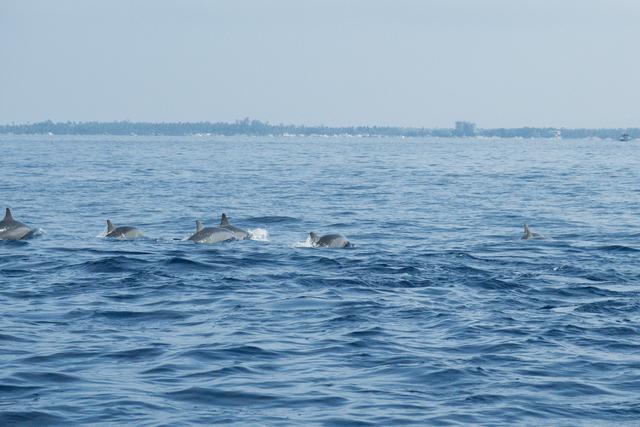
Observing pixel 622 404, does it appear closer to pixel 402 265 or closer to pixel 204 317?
pixel 204 317

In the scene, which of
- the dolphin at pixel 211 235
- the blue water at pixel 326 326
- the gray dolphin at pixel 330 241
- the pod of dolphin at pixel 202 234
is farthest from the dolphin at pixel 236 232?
the gray dolphin at pixel 330 241

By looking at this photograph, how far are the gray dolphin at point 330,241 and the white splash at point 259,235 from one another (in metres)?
2.60

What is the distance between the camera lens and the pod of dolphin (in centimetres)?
2942

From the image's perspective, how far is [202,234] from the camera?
100 ft

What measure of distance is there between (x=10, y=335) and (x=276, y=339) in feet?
13.7

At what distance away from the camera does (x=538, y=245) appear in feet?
99.3

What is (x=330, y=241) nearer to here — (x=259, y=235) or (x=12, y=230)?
(x=259, y=235)

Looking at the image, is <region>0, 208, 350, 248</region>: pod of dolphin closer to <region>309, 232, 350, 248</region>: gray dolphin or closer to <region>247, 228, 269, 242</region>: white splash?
<region>309, 232, 350, 248</region>: gray dolphin

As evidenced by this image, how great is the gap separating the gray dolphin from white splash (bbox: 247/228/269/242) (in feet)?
8.54

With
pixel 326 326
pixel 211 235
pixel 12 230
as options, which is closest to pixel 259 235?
pixel 211 235

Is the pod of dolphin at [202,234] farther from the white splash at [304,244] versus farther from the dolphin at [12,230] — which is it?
the white splash at [304,244]

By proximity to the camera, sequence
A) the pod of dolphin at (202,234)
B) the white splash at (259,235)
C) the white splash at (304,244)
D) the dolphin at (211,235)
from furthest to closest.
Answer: the white splash at (259,235), the dolphin at (211,235), the white splash at (304,244), the pod of dolphin at (202,234)

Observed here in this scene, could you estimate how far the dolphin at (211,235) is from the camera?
3041 cm

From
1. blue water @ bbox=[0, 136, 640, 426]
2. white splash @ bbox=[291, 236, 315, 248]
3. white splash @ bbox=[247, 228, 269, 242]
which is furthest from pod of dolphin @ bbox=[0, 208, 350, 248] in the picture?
blue water @ bbox=[0, 136, 640, 426]
